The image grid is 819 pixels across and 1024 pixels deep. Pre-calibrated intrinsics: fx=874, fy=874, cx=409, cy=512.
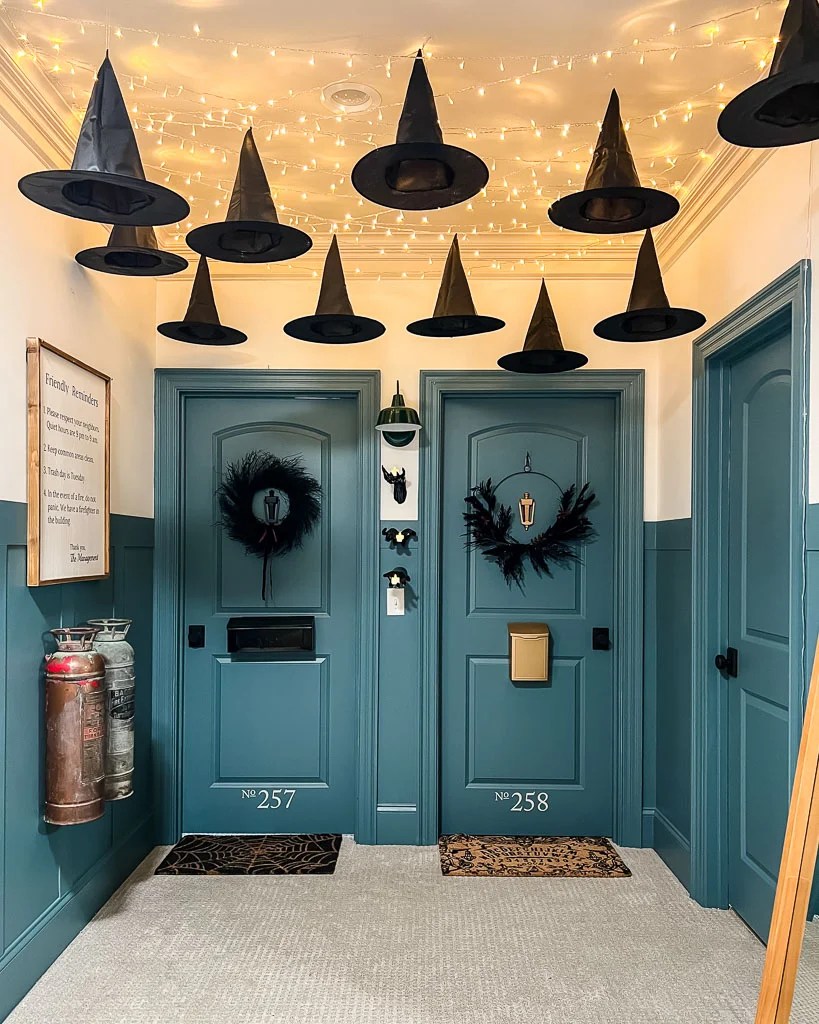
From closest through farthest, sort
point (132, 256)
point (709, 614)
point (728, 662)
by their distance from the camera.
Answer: point (132, 256) → point (728, 662) → point (709, 614)

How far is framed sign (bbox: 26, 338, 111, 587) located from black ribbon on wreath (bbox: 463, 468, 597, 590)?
1648 mm

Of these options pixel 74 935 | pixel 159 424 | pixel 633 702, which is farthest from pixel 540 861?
pixel 159 424

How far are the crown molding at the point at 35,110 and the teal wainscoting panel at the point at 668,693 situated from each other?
8.67ft

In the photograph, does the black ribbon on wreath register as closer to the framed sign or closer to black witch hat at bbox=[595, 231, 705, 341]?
black witch hat at bbox=[595, 231, 705, 341]

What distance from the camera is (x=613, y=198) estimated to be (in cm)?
216

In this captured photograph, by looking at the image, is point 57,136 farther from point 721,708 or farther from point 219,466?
point 721,708

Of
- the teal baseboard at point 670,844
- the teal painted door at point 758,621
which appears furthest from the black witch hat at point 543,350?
the teal baseboard at point 670,844

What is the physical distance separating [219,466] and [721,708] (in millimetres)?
2418

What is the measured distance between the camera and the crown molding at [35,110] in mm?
2488

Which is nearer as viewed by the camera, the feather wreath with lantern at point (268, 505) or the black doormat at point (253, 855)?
the black doormat at point (253, 855)

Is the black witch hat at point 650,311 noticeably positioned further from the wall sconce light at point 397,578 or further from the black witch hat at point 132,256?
the wall sconce light at point 397,578

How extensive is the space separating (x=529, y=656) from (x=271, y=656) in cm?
119

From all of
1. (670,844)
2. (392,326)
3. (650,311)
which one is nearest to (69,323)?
(392,326)

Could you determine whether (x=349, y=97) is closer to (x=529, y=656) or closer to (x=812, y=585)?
(x=812, y=585)
